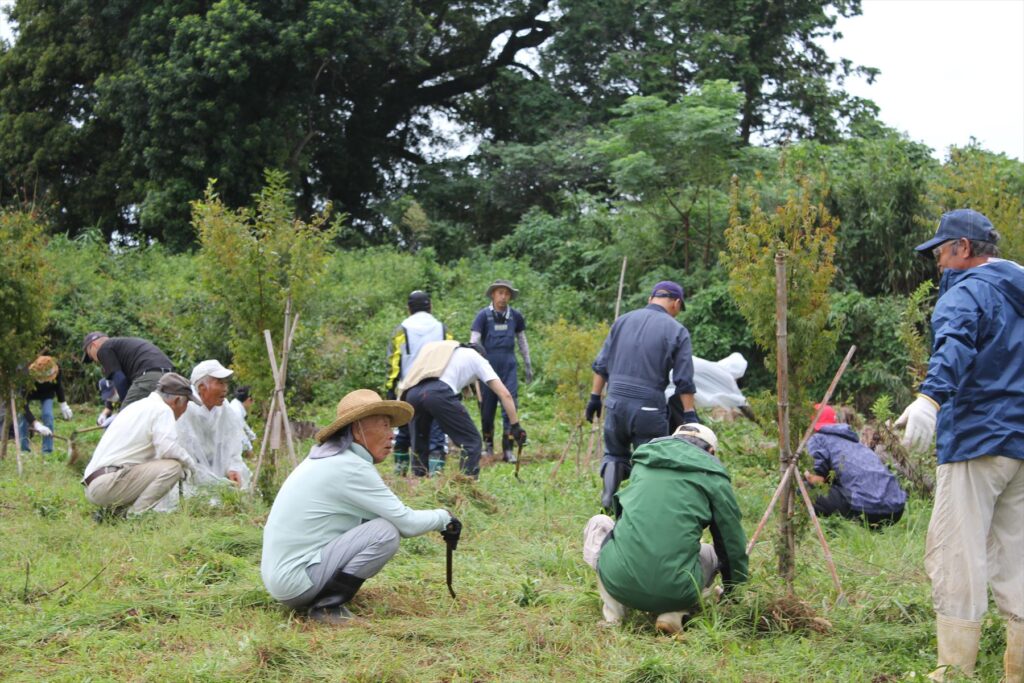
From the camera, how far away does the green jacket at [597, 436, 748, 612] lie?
4.75m

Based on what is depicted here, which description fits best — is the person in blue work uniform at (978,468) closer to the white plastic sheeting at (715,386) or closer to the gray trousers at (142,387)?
the gray trousers at (142,387)

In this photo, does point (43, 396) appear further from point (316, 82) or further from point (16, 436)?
point (316, 82)

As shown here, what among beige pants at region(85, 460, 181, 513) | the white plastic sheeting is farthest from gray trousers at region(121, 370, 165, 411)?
the white plastic sheeting

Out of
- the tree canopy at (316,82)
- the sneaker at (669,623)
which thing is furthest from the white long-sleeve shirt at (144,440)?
the tree canopy at (316,82)

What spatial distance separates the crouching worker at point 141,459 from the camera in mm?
7348

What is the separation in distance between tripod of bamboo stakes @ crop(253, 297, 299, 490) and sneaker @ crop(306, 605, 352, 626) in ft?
9.89

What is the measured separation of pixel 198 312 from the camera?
15.0 meters

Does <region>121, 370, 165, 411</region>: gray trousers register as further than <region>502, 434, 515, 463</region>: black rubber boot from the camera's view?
No

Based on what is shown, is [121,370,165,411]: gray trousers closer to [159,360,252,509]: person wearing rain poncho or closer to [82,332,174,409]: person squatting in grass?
[82,332,174,409]: person squatting in grass

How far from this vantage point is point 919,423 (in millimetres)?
7672

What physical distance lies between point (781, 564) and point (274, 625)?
2771 mm

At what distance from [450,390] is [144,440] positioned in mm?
2549

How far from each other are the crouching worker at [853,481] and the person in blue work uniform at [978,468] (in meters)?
3.02

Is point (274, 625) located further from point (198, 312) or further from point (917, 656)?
point (198, 312)
